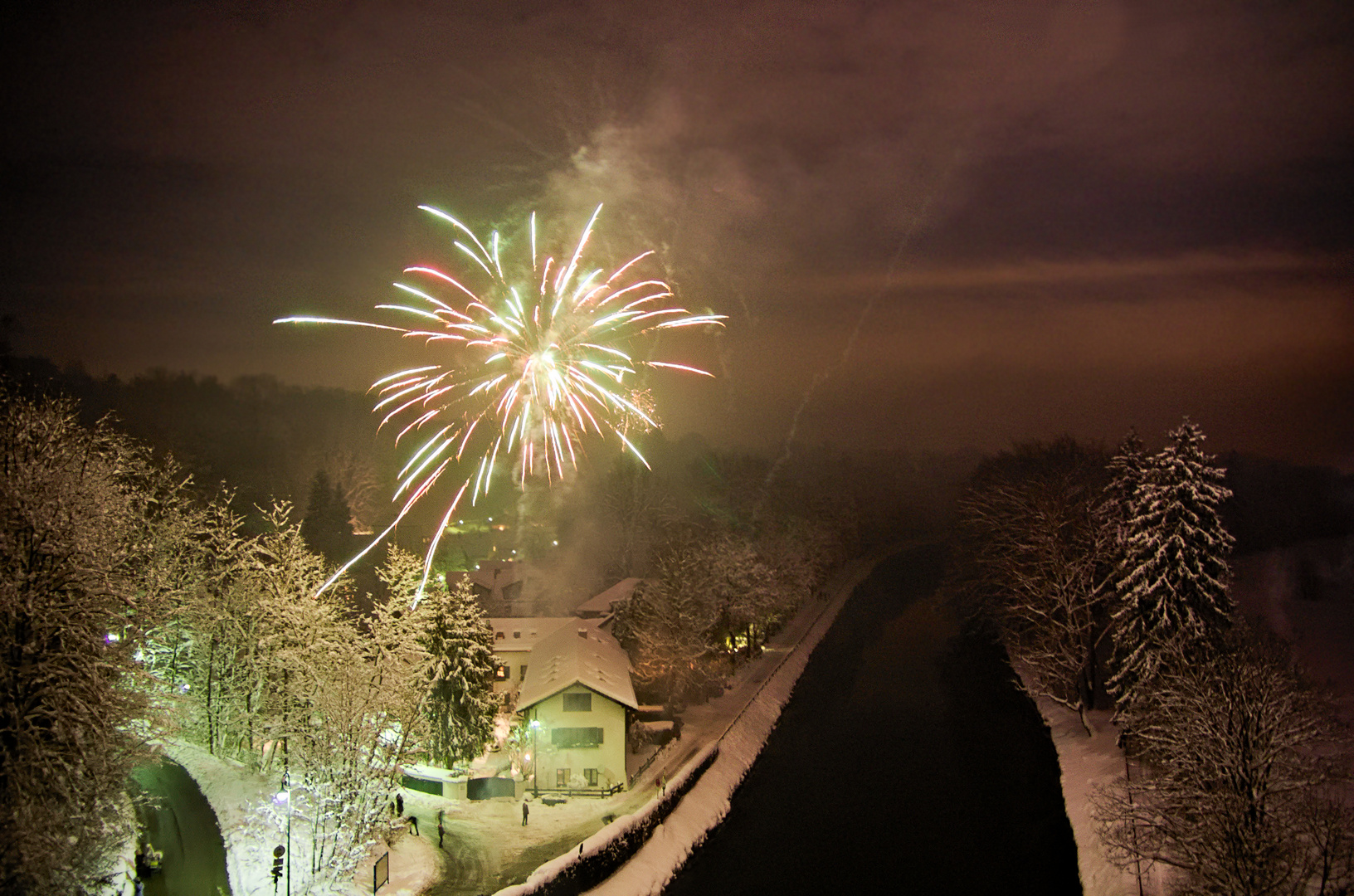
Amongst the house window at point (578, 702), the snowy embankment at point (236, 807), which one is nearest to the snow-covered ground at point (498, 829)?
the snowy embankment at point (236, 807)

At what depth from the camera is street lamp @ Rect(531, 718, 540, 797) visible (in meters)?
22.9

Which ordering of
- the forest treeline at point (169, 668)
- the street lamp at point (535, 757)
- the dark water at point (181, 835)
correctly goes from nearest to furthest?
1. the forest treeline at point (169, 668)
2. the dark water at point (181, 835)
3. the street lamp at point (535, 757)

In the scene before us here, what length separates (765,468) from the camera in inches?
3125

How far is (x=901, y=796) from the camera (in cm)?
2431

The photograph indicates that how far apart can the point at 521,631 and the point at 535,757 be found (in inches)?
504

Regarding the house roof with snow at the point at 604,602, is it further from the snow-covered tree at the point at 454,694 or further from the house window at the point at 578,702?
the snow-covered tree at the point at 454,694

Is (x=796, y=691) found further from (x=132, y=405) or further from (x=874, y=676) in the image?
(x=132, y=405)

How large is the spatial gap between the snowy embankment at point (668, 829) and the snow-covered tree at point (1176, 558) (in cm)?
1158

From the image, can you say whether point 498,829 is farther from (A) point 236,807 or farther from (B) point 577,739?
(A) point 236,807

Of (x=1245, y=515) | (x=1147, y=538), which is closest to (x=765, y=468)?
(x=1245, y=515)

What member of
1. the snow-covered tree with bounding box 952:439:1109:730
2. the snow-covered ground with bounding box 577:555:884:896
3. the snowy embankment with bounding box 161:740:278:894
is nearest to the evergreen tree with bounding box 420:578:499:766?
the snowy embankment with bounding box 161:740:278:894

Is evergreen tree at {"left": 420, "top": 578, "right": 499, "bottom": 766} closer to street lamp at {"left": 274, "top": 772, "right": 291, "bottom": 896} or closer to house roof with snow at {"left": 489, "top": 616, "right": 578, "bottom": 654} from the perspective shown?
street lamp at {"left": 274, "top": 772, "right": 291, "bottom": 896}

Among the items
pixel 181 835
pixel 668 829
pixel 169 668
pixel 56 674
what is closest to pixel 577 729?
pixel 668 829

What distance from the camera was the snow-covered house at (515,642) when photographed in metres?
33.5
